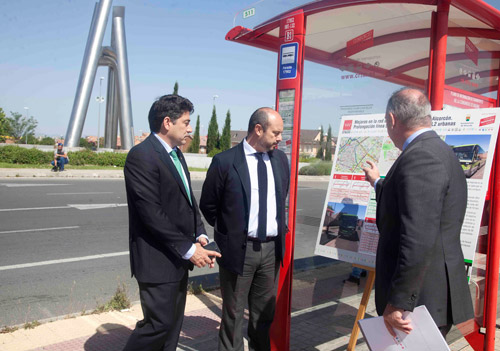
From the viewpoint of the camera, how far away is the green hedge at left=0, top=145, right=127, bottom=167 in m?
25.5

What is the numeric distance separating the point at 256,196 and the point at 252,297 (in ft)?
2.41

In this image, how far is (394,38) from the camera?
411 centimetres

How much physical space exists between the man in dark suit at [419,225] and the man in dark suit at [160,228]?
1.14 metres

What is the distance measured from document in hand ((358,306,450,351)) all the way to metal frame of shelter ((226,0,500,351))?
1.50 meters

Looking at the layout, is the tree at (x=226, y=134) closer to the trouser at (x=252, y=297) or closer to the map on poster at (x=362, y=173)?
the map on poster at (x=362, y=173)

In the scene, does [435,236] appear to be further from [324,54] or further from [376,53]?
[324,54]

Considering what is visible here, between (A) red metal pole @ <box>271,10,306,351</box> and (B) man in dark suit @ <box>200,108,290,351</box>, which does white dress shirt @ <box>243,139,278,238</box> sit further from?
(A) red metal pole @ <box>271,10,306,351</box>

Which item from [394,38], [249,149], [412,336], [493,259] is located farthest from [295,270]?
[412,336]

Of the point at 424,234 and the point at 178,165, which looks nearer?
the point at 424,234

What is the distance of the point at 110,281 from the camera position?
5.79m

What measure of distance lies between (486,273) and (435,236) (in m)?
1.83

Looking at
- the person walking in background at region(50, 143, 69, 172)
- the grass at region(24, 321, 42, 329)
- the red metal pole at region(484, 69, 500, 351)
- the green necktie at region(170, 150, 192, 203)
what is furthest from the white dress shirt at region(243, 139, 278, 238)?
the person walking in background at region(50, 143, 69, 172)

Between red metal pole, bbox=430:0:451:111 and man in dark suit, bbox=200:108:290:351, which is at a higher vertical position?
red metal pole, bbox=430:0:451:111

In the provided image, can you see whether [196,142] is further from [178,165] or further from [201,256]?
[201,256]
